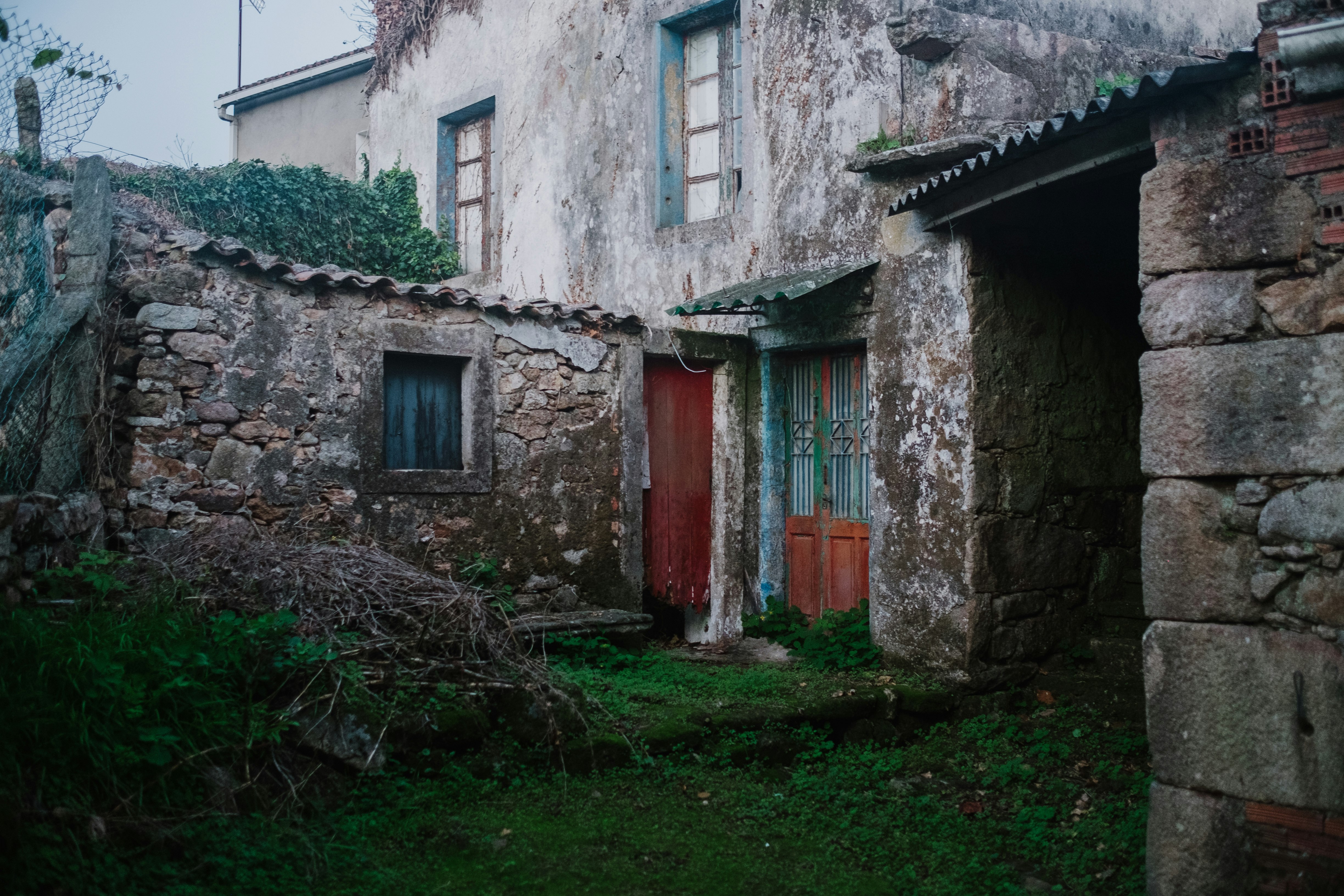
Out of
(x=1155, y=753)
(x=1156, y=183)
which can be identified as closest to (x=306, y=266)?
(x=1156, y=183)

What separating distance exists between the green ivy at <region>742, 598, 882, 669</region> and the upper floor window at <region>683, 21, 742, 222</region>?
3003mm

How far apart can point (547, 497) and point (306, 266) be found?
2.05m

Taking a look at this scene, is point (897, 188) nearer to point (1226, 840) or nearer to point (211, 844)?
point (1226, 840)

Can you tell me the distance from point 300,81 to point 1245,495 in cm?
1234

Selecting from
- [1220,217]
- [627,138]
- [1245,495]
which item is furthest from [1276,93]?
[627,138]

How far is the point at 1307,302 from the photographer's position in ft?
12.0

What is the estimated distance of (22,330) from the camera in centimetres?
533

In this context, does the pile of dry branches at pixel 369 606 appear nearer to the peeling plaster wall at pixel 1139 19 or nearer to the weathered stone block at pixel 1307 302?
the weathered stone block at pixel 1307 302

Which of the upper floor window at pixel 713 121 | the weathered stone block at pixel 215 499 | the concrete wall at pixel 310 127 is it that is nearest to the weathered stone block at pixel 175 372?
the weathered stone block at pixel 215 499

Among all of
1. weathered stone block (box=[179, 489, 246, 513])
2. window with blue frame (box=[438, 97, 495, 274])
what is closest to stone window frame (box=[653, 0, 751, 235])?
window with blue frame (box=[438, 97, 495, 274])

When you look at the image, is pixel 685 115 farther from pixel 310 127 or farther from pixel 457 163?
pixel 310 127

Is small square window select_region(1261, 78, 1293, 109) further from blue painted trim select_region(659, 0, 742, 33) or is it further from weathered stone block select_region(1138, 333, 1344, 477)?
blue painted trim select_region(659, 0, 742, 33)

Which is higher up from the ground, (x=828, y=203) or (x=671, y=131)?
(x=671, y=131)

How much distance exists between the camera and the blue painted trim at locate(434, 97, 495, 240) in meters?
10.5
